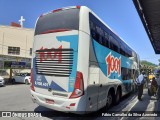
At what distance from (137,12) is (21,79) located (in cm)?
2052

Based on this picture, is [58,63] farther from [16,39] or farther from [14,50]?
[16,39]

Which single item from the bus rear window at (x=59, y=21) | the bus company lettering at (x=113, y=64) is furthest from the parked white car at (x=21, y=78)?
the bus rear window at (x=59, y=21)

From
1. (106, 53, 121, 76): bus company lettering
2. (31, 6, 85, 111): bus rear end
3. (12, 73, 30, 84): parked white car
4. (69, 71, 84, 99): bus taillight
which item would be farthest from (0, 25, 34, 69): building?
(69, 71, 84, 99): bus taillight

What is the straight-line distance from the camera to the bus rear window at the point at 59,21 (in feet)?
24.2

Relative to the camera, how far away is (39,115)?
8430mm

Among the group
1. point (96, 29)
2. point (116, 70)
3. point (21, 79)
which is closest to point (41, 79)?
point (96, 29)

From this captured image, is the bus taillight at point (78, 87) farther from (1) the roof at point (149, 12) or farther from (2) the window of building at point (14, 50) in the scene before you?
(2) the window of building at point (14, 50)

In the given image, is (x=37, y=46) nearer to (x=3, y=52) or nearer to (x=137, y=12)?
(x=137, y=12)

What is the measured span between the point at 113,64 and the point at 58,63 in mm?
3396

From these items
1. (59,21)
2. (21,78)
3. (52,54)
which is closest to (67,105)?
(52,54)

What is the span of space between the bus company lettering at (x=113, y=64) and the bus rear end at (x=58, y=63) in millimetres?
2360

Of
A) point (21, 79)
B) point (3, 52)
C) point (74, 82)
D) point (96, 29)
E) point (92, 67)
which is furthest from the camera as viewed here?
point (3, 52)

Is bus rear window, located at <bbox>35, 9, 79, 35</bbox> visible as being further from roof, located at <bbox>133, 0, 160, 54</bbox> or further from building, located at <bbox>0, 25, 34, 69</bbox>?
building, located at <bbox>0, 25, 34, 69</bbox>

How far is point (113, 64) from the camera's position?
1018 cm
